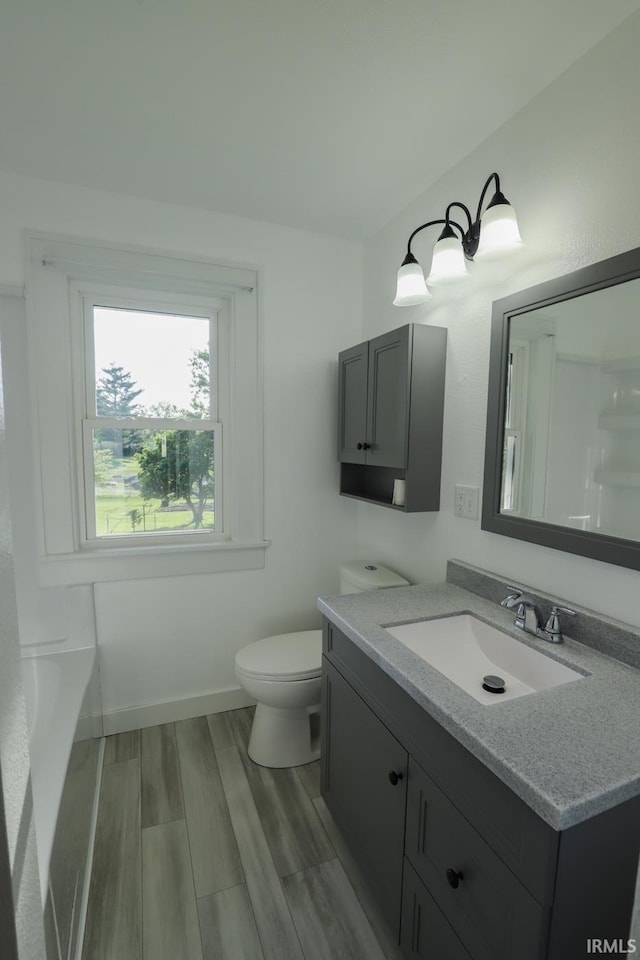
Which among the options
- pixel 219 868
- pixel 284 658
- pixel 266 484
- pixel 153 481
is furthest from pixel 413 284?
pixel 219 868

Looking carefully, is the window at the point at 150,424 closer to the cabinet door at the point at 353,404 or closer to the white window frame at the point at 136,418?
the white window frame at the point at 136,418

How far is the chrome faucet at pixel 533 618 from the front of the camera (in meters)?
1.23

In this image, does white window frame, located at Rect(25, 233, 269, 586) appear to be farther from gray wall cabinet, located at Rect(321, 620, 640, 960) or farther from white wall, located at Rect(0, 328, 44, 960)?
white wall, located at Rect(0, 328, 44, 960)

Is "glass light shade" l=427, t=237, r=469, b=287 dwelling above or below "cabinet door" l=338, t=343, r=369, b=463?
above

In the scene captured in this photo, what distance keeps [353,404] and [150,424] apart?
0.98 m

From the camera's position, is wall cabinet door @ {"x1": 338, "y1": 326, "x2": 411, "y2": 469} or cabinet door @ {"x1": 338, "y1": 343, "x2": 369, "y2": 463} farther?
cabinet door @ {"x1": 338, "y1": 343, "x2": 369, "y2": 463}

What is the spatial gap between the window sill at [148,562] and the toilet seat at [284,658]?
16.0 inches

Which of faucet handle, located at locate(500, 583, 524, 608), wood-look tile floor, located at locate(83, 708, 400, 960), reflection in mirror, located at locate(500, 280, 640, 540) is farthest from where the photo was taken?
faucet handle, located at locate(500, 583, 524, 608)

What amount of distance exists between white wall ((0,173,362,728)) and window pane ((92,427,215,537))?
28cm

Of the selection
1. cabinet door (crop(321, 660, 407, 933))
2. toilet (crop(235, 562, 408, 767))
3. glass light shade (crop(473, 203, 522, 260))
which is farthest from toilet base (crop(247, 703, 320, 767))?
glass light shade (crop(473, 203, 522, 260))

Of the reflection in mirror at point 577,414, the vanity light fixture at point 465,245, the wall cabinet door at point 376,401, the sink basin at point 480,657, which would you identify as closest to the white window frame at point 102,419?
the wall cabinet door at point 376,401

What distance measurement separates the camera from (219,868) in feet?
4.71

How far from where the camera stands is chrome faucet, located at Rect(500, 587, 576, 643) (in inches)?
48.6

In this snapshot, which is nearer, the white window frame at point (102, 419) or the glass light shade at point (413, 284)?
the glass light shade at point (413, 284)
